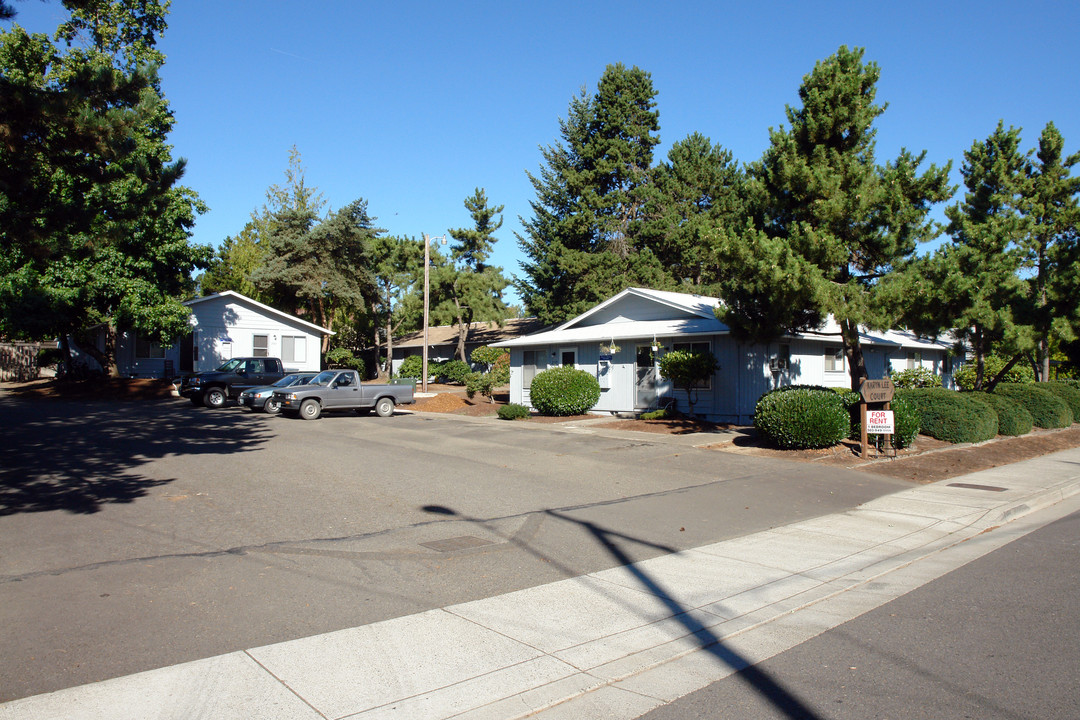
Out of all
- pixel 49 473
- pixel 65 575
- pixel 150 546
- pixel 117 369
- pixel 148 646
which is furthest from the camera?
pixel 117 369

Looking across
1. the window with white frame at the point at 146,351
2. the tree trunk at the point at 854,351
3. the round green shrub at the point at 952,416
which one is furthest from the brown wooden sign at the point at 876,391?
the window with white frame at the point at 146,351

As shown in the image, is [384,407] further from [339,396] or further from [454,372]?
[454,372]

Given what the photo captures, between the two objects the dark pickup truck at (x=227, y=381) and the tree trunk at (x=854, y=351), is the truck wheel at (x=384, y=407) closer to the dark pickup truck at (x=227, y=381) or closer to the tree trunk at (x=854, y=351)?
the dark pickup truck at (x=227, y=381)

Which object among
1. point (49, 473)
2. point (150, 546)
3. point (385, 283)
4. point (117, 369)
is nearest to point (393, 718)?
point (150, 546)

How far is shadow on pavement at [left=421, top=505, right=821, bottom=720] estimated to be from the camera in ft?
13.9

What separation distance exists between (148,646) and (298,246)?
4092 cm

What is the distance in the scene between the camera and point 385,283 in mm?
48969

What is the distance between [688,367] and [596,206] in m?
24.6

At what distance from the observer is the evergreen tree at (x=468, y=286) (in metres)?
45.7

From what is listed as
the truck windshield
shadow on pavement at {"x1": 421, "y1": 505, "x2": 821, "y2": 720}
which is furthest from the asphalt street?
the truck windshield

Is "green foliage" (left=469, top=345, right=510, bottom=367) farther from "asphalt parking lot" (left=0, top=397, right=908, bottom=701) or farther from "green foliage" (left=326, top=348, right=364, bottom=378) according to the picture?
"asphalt parking lot" (left=0, top=397, right=908, bottom=701)

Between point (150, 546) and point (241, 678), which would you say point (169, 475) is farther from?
point (241, 678)

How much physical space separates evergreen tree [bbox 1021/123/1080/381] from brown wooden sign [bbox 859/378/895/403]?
33.9ft

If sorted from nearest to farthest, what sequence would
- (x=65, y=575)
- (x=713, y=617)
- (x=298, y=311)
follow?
1. (x=713, y=617)
2. (x=65, y=575)
3. (x=298, y=311)
